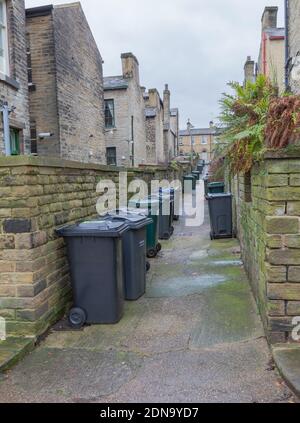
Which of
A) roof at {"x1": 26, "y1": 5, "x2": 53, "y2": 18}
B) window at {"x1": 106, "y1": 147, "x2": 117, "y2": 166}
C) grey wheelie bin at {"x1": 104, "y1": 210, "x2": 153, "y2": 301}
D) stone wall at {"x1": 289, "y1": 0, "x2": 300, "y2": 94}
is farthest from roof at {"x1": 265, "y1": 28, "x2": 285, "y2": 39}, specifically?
window at {"x1": 106, "y1": 147, "x2": 117, "y2": 166}

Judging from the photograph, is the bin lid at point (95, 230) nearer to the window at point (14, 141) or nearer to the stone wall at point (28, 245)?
the stone wall at point (28, 245)

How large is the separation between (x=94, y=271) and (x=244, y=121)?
250 cm

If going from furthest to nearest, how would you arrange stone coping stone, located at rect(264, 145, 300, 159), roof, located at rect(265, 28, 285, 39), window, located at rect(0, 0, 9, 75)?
roof, located at rect(265, 28, 285, 39) < window, located at rect(0, 0, 9, 75) < stone coping stone, located at rect(264, 145, 300, 159)

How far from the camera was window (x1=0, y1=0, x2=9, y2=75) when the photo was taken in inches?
415

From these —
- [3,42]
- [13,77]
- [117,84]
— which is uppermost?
[117,84]

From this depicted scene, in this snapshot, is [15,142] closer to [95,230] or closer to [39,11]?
[39,11]

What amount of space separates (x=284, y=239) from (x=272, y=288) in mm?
482

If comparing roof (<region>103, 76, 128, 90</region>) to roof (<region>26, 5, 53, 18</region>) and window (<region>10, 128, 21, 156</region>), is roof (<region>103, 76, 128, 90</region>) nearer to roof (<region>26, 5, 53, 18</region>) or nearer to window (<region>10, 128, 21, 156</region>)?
roof (<region>26, 5, 53, 18</region>)

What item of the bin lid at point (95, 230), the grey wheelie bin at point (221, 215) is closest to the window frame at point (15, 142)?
the grey wheelie bin at point (221, 215)

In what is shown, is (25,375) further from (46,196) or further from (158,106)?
(158,106)

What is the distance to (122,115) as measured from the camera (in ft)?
84.4

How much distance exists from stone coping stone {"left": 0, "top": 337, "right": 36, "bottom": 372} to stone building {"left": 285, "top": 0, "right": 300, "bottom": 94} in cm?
603

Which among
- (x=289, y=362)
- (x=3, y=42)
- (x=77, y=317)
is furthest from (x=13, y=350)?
(x=3, y=42)

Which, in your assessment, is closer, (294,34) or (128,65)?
(294,34)
